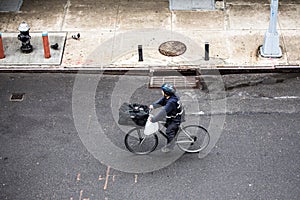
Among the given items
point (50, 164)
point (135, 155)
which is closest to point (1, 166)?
point (50, 164)

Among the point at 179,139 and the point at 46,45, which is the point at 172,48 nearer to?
the point at 46,45

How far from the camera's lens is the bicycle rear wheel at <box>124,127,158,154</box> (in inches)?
424

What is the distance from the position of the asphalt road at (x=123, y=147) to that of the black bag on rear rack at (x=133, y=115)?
0.99 m

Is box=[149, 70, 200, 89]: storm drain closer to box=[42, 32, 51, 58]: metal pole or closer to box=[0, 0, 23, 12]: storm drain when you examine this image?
box=[42, 32, 51, 58]: metal pole

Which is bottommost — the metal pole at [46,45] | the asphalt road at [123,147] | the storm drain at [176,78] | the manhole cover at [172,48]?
the asphalt road at [123,147]

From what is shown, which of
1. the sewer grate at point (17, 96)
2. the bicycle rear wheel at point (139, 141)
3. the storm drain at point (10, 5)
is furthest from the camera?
the storm drain at point (10, 5)

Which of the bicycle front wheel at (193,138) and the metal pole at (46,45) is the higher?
the metal pole at (46,45)

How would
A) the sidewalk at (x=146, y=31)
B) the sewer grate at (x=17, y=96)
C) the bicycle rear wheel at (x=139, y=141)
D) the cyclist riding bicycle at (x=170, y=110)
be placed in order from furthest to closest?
1. the sidewalk at (x=146, y=31)
2. the sewer grate at (x=17, y=96)
3. the bicycle rear wheel at (x=139, y=141)
4. the cyclist riding bicycle at (x=170, y=110)

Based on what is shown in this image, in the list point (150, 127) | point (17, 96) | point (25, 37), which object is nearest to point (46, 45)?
point (25, 37)

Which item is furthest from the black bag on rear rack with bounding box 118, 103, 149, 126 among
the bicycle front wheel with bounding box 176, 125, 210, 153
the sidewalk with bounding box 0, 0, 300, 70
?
the sidewalk with bounding box 0, 0, 300, 70

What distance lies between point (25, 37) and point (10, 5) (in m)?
2.59

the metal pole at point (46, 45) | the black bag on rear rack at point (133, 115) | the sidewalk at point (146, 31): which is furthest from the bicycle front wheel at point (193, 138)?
the metal pole at point (46, 45)

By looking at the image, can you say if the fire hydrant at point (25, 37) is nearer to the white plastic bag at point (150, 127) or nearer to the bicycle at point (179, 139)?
the bicycle at point (179, 139)

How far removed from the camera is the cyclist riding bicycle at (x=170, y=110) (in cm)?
1006
